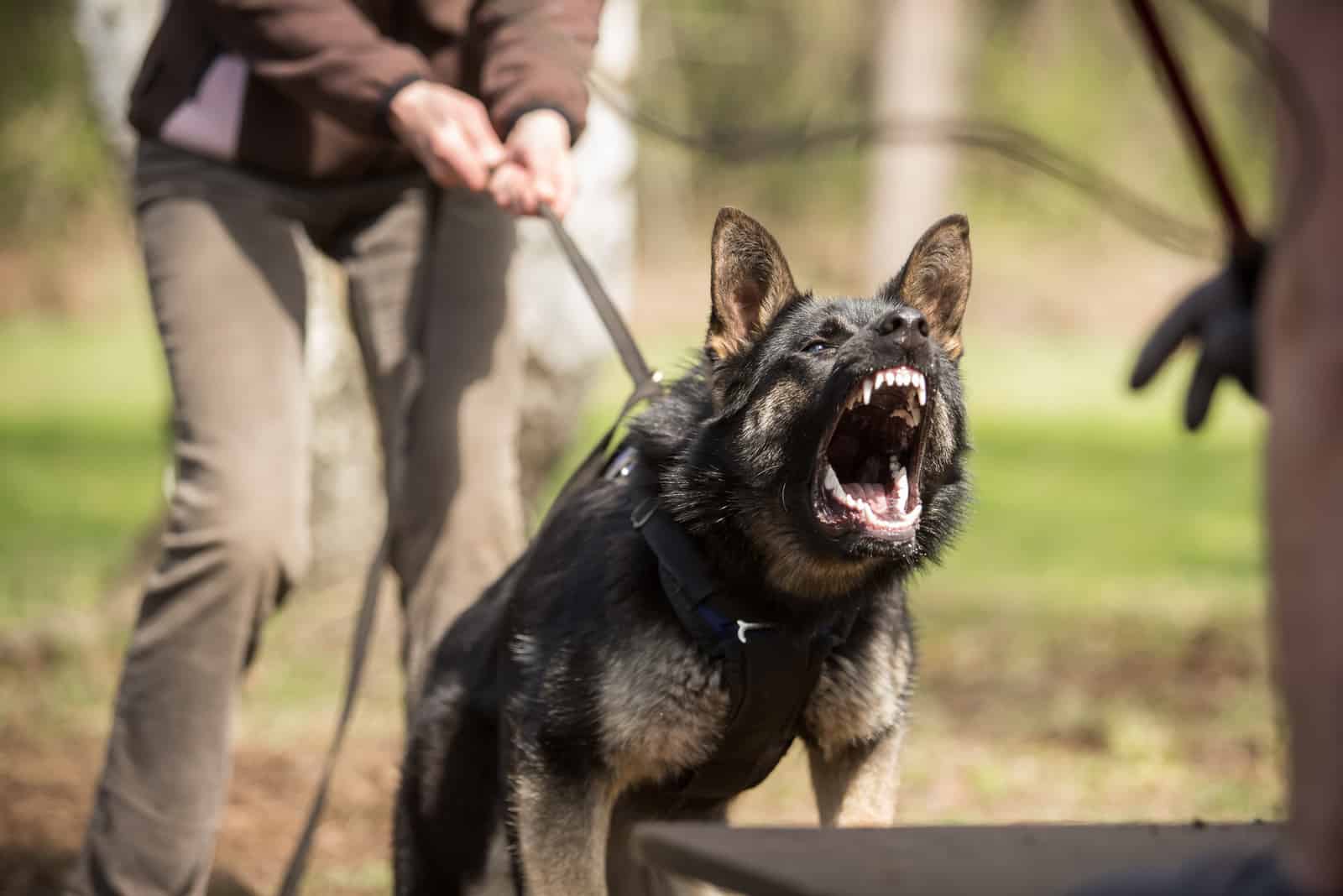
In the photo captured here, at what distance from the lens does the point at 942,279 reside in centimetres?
337

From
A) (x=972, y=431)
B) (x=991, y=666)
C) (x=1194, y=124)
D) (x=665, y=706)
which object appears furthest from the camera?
(x=991, y=666)

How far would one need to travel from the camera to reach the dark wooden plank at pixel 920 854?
208 cm

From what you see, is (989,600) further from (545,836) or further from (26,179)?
(26,179)

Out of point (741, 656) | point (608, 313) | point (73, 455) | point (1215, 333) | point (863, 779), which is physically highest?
point (1215, 333)

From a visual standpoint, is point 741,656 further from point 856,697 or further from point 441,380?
point 441,380

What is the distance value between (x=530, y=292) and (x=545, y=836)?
558cm

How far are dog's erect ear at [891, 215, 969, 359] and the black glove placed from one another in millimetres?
1324

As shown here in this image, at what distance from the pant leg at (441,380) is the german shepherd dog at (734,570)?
45 cm

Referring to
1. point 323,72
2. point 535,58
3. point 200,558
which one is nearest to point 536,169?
point 535,58

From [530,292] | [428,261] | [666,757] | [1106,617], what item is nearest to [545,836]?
[666,757]

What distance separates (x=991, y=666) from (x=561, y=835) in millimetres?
5201

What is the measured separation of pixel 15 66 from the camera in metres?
26.6

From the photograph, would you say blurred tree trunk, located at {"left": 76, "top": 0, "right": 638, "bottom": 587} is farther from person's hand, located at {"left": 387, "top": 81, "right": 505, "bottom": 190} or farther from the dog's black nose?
the dog's black nose

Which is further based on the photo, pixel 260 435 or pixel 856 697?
pixel 260 435
